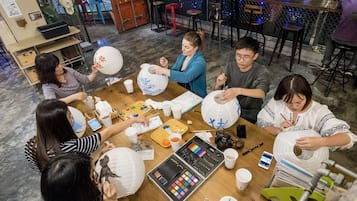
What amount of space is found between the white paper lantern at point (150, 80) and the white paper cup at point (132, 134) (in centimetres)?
45

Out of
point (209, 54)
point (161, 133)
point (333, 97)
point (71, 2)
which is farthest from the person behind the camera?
point (209, 54)

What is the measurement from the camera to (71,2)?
14.5 feet

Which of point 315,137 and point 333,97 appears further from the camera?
point 333,97

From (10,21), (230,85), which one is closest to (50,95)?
(230,85)

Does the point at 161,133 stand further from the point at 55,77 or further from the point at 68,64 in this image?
the point at 68,64

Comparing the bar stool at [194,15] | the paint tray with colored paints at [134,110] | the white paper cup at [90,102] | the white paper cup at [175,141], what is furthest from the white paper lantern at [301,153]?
the bar stool at [194,15]

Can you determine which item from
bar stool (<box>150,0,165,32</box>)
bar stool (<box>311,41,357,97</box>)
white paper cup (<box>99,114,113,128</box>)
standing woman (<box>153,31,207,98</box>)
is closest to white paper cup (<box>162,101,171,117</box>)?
standing woman (<box>153,31,207,98</box>)

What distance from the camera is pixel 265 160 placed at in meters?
1.30

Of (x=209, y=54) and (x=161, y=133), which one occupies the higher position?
(x=161, y=133)

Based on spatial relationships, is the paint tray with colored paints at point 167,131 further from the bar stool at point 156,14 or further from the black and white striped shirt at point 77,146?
the bar stool at point 156,14

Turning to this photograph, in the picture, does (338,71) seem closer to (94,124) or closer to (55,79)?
(94,124)

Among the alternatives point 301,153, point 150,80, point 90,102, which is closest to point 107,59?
point 90,102

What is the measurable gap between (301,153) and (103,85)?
3.50 m

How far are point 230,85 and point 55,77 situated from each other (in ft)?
5.65
